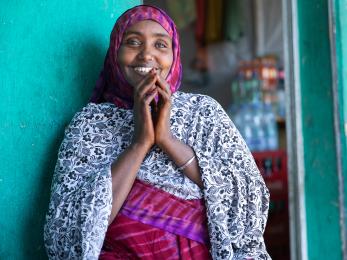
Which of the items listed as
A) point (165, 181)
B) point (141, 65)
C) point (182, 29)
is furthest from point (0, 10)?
point (182, 29)

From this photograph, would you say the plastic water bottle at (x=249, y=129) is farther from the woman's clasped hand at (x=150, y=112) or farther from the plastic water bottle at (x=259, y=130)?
the woman's clasped hand at (x=150, y=112)

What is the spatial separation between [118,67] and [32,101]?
43 centimetres

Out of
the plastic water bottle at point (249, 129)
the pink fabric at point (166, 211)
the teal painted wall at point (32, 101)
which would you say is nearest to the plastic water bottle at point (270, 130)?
the plastic water bottle at point (249, 129)

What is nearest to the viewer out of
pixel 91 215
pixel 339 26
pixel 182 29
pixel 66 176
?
pixel 91 215

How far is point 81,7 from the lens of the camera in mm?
2781

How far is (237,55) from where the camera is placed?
7.02 m

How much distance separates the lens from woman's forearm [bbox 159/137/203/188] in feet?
7.43

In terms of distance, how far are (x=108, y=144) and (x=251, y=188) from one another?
603 mm

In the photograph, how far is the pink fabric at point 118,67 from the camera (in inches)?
97.0

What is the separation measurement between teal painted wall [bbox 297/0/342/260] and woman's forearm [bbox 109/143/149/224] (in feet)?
5.04

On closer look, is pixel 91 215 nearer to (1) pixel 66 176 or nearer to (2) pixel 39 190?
(1) pixel 66 176

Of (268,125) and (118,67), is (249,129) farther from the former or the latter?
(118,67)

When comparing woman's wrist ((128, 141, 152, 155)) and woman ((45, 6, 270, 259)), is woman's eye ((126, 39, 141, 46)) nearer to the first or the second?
woman ((45, 6, 270, 259))

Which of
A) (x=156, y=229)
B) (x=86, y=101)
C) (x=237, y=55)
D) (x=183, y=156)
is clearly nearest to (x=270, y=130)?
(x=237, y=55)
